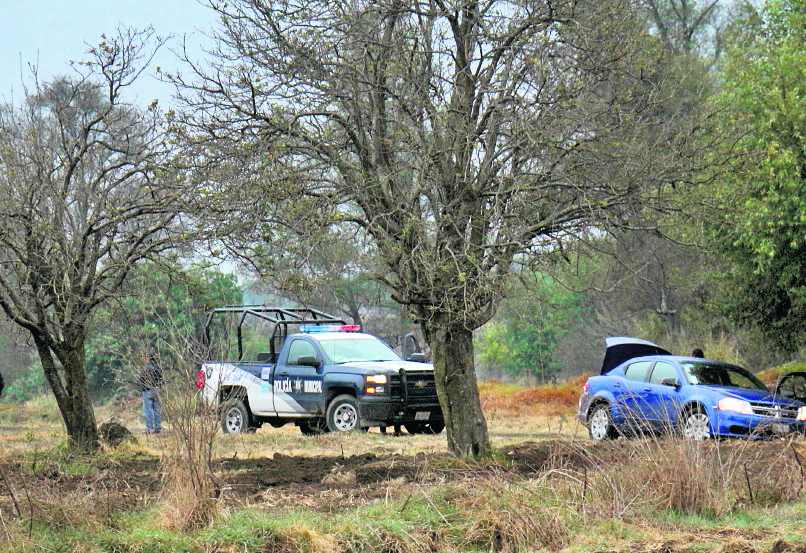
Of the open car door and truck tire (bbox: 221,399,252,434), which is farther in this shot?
truck tire (bbox: 221,399,252,434)

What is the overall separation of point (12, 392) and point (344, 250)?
43.9 meters

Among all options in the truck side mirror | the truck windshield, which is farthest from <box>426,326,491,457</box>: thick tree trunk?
the truck side mirror

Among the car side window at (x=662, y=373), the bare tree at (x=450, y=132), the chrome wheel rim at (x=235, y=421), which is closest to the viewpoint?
the bare tree at (x=450, y=132)

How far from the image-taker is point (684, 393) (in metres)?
17.8

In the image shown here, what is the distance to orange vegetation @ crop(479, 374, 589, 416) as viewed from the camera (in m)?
27.8

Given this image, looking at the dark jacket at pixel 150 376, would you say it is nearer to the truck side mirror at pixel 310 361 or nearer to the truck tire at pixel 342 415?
the truck tire at pixel 342 415

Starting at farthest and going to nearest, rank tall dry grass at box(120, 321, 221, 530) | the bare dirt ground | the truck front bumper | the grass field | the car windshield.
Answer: the truck front bumper, the car windshield, the bare dirt ground, tall dry grass at box(120, 321, 221, 530), the grass field

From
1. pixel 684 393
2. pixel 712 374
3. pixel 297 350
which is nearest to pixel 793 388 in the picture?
pixel 712 374

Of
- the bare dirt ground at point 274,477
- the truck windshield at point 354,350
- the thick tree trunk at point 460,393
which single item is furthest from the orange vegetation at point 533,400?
the thick tree trunk at point 460,393

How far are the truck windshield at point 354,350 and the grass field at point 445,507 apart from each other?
801 cm

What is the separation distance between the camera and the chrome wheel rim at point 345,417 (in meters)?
19.9

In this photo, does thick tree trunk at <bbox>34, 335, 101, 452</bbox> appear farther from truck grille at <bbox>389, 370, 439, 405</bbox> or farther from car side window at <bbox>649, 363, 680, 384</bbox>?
car side window at <bbox>649, 363, 680, 384</bbox>

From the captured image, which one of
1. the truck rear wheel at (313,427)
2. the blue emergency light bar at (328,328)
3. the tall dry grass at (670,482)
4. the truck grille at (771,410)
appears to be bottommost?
the tall dry grass at (670,482)

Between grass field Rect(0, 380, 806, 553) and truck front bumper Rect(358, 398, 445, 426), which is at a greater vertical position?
truck front bumper Rect(358, 398, 445, 426)
